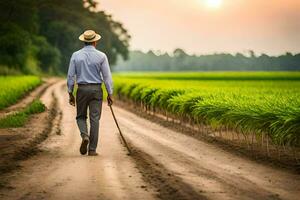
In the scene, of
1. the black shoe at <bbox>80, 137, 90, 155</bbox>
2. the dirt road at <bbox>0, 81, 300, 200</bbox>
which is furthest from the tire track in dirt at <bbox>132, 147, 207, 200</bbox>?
the black shoe at <bbox>80, 137, 90, 155</bbox>

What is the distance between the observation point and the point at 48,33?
84.0 m

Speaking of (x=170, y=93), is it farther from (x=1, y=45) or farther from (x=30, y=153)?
(x=1, y=45)

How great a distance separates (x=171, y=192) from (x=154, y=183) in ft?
2.08

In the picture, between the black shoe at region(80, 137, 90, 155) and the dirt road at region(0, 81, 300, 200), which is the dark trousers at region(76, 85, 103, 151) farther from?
the dirt road at region(0, 81, 300, 200)

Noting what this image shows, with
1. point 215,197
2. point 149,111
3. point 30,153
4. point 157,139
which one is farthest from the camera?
point 149,111

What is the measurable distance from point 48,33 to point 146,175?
77778 mm

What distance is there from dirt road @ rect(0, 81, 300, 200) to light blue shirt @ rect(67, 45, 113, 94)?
133 centimetres

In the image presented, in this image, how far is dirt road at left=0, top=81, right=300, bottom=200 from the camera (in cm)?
705

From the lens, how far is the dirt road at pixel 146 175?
23.1ft

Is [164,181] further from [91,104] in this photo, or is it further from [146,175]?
[91,104]

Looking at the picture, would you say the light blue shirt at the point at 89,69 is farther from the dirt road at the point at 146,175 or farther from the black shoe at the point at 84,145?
the dirt road at the point at 146,175

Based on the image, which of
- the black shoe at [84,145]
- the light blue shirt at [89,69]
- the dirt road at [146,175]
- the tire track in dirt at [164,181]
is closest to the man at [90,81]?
the light blue shirt at [89,69]

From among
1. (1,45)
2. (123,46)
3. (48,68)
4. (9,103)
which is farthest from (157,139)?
(123,46)

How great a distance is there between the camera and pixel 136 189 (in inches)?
286
